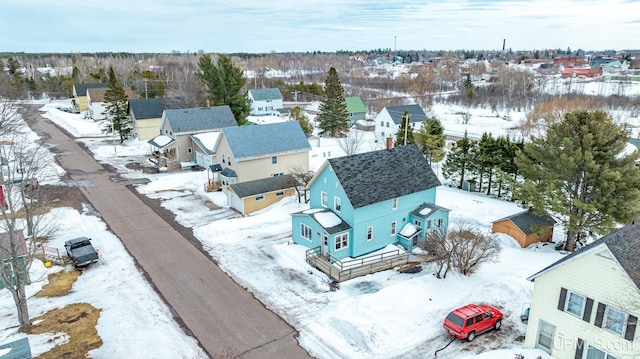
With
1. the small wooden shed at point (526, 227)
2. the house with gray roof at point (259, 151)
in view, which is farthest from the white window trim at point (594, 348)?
the house with gray roof at point (259, 151)

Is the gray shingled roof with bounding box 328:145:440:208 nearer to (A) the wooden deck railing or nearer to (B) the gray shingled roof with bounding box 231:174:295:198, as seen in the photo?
(A) the wooden deck railing

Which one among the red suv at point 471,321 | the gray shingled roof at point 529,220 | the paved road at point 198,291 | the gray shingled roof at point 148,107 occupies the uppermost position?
the gray shingled roof at point 148,107

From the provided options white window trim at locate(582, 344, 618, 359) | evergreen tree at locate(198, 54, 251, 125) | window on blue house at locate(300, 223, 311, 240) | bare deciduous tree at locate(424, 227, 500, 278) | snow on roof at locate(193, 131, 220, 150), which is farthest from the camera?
evergreen tree at locate(198, 54, 251, 125)

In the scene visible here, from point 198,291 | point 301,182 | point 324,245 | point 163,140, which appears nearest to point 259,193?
point 301,182

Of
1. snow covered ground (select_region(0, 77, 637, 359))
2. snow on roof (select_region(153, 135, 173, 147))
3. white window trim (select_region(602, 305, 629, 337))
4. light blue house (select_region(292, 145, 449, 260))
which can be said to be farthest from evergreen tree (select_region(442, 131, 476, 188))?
snow on roof (select_region(153, 135, 173, 147))

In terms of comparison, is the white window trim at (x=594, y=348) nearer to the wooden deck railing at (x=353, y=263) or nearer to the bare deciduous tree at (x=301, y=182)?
the wooden deck railing at (x=353, y=263)

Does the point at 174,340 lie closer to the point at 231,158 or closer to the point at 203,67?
the point at 231,158

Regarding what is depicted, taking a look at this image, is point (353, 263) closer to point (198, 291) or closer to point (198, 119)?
point (198, 291)
